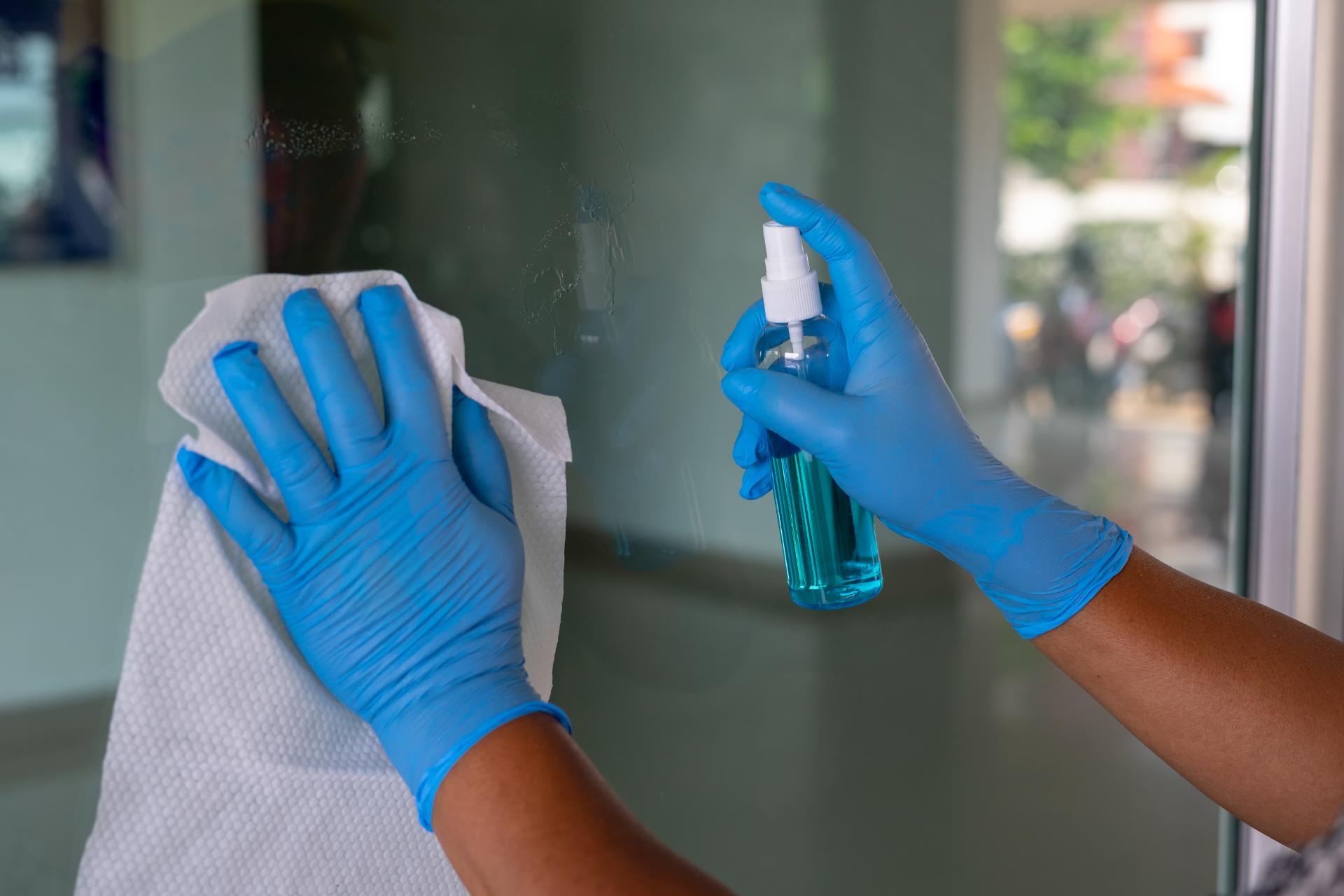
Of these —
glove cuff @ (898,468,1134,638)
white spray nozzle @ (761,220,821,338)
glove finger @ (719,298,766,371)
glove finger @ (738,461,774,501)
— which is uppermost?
white spray nozzle @ (761,220,821,338)

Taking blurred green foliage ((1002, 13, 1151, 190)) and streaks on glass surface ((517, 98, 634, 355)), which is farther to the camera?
blurred green foliage ((1002, 13, 1151, 190))

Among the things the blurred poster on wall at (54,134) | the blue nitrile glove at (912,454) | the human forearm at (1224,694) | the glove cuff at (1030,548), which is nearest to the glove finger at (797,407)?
the blue nitrile glove at (912,454)

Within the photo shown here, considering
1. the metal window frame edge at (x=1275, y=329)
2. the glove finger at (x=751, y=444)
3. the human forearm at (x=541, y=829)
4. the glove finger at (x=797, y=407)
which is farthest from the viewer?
the metal window frame edge at (x=1275, y=329)

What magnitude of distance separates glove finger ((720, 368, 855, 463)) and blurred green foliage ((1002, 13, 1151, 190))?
49cm

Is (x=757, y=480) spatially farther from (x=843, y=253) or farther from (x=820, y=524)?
(x=843, y=253)

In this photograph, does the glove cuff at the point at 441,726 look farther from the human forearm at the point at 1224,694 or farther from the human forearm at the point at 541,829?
the human forearm at the point at 1224,694

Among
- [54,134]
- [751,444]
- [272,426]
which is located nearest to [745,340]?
[751,444]

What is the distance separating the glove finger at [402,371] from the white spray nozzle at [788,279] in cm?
21

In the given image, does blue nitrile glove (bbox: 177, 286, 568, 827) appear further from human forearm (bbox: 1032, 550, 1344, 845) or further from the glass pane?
human forearm (bbox: 1032, 550, 1344, 845)

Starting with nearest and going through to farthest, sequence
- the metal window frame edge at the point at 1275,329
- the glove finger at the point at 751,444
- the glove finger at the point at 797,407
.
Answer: the glove finger at the point at 797,407
the glove finger at the point at 751,444
the metal window frame edge at the point at 1275,329

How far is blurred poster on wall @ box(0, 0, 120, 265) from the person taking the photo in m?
0.54

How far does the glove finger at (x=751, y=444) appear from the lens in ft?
2.46

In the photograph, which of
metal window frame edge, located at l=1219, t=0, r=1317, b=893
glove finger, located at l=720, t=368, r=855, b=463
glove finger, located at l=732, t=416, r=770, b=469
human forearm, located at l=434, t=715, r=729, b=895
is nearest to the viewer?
human forearm, located at l=434, t=715, r=729, b=895

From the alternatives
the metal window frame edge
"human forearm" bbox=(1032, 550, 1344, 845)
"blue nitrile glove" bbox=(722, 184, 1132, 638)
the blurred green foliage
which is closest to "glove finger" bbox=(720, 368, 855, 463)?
"blue nitrile glove" bbox=(722, 184, 1132, 638)
